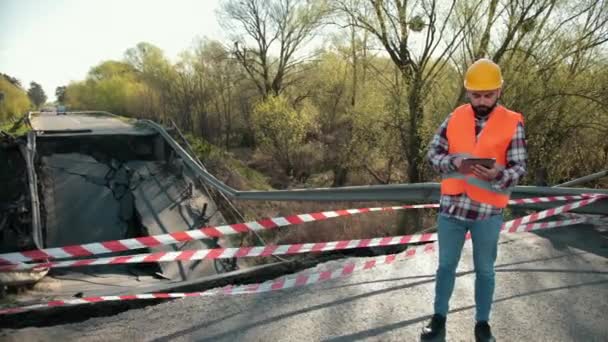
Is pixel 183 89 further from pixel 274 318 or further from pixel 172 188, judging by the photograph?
pixel 274 318

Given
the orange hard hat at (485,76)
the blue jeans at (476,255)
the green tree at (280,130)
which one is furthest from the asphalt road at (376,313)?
the green tree at (280,130)

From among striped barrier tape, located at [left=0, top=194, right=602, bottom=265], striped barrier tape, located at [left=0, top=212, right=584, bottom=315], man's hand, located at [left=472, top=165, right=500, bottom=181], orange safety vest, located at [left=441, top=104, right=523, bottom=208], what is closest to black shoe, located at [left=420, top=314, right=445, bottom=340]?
orange safety vest, located at [left=441, top=104, right=523, bottom=208]

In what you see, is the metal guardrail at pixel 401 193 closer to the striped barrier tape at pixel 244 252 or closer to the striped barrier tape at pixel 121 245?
the striped barrier tape at pixel 244 252

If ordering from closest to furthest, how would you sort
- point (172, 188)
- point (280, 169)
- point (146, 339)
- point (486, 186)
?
point (486, 186), point (146, 339), point (172, 188), point (280, 169)

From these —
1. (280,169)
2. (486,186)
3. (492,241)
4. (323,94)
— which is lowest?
(280,169)

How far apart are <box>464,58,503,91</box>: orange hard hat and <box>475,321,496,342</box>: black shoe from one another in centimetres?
162

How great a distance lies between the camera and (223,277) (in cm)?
443

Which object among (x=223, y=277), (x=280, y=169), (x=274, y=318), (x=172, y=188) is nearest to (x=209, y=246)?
(x=172, y=188)

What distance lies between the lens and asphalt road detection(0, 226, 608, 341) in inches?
128

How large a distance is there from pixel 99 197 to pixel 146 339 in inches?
274

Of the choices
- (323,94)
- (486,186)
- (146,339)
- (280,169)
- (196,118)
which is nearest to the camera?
(486,186)

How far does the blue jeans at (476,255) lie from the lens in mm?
2941

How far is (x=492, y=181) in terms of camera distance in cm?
287

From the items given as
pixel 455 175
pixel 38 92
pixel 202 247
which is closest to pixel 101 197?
pixel 202 247
